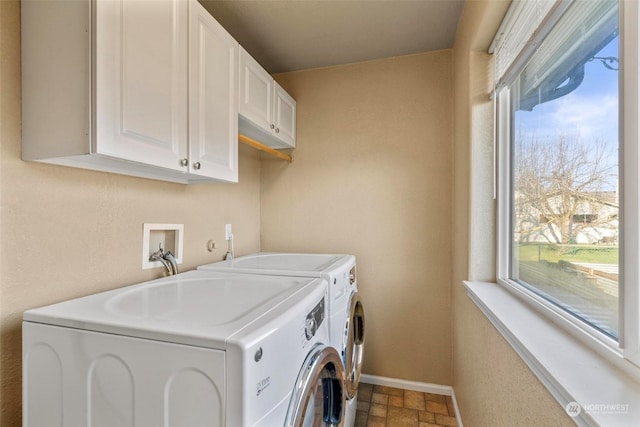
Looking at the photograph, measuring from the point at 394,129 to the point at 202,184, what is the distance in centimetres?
139

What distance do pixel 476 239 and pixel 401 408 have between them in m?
1.24

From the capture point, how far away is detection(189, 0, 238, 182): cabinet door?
4.00ft

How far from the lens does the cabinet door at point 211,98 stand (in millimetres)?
1218

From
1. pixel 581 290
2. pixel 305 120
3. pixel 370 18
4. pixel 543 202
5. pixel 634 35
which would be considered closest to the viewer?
pixel 634 35

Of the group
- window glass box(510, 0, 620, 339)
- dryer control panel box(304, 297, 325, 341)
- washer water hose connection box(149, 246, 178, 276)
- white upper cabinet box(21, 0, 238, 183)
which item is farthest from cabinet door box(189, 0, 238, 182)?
window glass box(510, 0, 620, 339)

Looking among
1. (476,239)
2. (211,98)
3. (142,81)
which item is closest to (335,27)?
(211,98)

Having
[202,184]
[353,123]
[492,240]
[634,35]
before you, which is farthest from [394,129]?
[634,35]

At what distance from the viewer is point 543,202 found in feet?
3.39

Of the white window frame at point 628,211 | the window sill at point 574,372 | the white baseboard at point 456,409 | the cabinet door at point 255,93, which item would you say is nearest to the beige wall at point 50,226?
the cabinet door at point 255,93

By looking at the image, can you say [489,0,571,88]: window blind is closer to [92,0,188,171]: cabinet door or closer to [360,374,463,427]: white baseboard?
[92,0,188,171]: cabinet door

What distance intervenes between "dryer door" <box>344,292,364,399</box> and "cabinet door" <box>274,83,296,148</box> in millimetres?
1208

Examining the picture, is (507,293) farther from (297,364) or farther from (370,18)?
(370,18)

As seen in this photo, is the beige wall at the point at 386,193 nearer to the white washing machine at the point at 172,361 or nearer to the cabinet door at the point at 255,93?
the cabinet door at the point at 255,93

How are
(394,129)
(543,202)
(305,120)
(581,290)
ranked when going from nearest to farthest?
1. (581,290)
2. (543,202)
3. (394,129)
4. (305,120)
